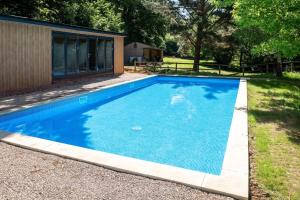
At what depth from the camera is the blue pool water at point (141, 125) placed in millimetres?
6727

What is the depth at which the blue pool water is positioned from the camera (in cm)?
673

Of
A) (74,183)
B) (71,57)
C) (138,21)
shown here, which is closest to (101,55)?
(71,57)

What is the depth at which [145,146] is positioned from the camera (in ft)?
23.3

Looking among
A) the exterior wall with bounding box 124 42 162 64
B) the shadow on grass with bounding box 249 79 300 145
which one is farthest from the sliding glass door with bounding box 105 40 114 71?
the exterior wall with bounding box 124 42 162 64

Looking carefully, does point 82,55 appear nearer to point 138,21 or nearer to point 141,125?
point 141,125

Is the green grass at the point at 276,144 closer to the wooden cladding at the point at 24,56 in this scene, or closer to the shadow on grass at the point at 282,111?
the shadow on grass at the point at 282,111

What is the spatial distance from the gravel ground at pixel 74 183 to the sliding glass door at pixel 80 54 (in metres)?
10.3

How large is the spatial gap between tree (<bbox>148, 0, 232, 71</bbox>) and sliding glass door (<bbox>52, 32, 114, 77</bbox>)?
8778 millimetres

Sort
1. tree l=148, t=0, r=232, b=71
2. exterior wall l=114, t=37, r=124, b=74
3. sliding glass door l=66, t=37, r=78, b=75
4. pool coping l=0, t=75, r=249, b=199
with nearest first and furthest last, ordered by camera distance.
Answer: pool coping l=0, t=75, r=249, b=199 → sliding glass door l=66, t=37, r=78, b=75 → exterior wall l=114, t=37, r=124, b=74 → tree l=148, t=0, r=232, b=71

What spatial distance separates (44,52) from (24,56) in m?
1.30

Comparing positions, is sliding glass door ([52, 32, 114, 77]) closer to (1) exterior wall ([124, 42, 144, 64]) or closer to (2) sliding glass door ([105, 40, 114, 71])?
(2) sliding glass door ([105, 40, 114, 71])

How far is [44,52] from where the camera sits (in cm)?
1327

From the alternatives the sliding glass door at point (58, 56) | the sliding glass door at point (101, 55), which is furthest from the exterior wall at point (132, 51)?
the sliding glass door at point (58, 56)

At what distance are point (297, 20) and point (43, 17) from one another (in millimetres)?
19248
